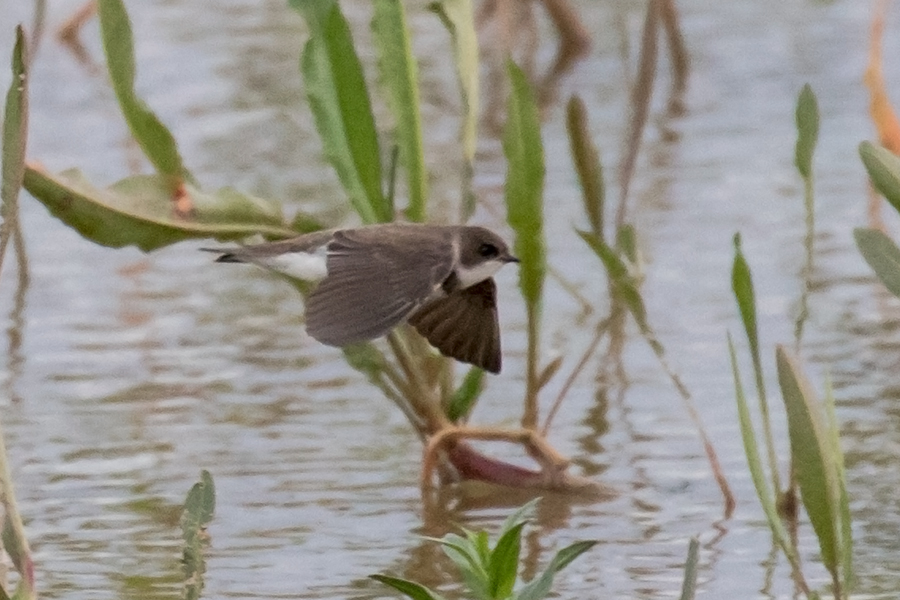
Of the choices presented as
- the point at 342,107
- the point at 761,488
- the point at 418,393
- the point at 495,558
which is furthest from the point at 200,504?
the point at 342,107

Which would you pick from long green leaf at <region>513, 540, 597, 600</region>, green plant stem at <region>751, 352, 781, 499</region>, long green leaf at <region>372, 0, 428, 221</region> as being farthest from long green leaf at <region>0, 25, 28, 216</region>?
green plant stem at <region>751, 352, 781, 499</region>

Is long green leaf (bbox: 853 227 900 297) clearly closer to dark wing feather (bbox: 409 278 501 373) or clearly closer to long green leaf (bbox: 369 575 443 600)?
dark wing feather (bbox: 409 278 501 373)

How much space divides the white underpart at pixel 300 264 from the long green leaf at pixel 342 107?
0.79 ft

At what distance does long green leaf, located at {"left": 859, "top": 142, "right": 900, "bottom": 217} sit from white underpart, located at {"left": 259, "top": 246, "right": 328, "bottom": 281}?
2.92 ft

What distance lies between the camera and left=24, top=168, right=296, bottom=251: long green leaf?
11.4 feet

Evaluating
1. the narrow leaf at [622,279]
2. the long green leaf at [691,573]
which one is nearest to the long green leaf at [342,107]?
the narrow leaf at [622,279]

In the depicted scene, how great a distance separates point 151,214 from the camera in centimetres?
352

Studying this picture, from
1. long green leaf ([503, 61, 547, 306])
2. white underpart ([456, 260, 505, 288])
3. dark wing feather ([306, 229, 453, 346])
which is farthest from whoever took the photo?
long green leaf ([503, 61, 547, 306])

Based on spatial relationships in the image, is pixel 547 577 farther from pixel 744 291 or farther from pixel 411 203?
pixel 411 203

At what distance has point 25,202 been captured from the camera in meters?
6.32

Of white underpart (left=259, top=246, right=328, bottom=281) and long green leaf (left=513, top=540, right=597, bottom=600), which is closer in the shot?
long green leaf (left=513, top=540, right=597, bottom=600)

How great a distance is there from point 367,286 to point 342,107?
600mm

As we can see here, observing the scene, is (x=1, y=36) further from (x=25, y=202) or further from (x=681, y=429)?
(x=681, y=429)

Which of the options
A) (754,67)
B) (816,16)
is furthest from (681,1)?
(754,67)
